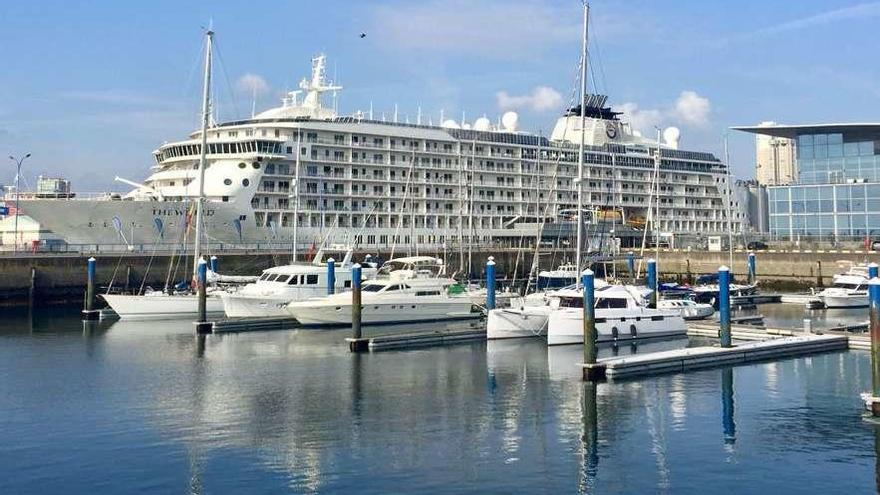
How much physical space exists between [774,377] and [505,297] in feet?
67.9

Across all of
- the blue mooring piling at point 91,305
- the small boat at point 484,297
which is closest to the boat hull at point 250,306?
the blue mooring piling at point 91,305

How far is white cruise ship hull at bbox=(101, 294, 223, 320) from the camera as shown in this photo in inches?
1778

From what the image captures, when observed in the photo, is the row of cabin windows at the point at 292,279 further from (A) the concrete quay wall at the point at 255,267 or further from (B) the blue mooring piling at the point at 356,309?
(A) the concrete quay wall at the point at 255,267

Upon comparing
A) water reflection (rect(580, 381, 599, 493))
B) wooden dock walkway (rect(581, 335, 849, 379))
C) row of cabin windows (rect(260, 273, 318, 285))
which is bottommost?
water reflection (rect(580, 381, 599, 493))

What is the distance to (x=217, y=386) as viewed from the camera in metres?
26.3

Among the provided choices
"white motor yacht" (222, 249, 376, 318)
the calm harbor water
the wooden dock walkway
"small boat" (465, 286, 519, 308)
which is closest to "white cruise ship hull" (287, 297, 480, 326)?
"small boat" (465, 286, 519, 308)

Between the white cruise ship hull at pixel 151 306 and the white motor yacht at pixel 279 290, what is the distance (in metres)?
2.12

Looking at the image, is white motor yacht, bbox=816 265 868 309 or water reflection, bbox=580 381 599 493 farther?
white motor yacht, bbox=816 265 868 309

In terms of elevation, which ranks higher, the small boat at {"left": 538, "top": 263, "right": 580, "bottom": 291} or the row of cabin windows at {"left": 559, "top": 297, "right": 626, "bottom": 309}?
the small boat at {"left": 538, "top": 263, "right": 580, "bottom": 291}

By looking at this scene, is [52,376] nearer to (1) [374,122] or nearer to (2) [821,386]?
(2) [821,386]

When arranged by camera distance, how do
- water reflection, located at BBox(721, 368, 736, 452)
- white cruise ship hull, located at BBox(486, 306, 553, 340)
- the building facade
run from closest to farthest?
water reflection, located at BBox(721, 368, 736, 452) < white cruise ship hull, located at BBox(486, 306, 553, 340) < the building facade

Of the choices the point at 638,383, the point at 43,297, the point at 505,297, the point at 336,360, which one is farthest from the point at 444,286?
the point at 43,297

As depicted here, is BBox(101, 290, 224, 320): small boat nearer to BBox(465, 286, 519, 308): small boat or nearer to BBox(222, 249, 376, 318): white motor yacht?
BBox(222, 249, 376, 318): white motor yacht

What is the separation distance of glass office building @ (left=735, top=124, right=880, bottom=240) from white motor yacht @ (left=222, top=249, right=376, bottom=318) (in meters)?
41.1
